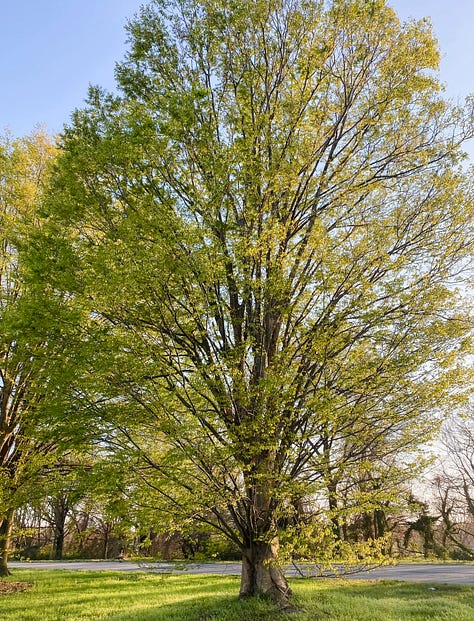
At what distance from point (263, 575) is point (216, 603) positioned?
1461 mm

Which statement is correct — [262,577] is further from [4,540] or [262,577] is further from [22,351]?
[4,540]

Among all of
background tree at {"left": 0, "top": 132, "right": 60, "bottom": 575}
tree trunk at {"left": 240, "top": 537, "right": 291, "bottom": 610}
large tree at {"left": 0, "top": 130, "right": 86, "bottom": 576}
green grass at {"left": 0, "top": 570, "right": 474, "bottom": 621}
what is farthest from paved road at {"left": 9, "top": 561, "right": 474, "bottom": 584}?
background tree at {"left": 0, "top": 132, "right": 60, "bottom": 575}

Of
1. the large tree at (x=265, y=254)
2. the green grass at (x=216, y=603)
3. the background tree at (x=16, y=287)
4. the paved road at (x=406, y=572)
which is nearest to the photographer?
the large tree at (x=265, y=254)

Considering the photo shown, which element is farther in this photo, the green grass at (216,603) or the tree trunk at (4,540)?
the tree trunk at (4,540)

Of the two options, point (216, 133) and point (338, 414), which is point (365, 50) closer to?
point (216, 133)

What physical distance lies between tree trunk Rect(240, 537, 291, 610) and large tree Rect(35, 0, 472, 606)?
1.1 inches

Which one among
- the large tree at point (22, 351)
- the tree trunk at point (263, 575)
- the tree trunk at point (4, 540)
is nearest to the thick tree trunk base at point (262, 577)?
the tree trunk at point (263, 575)

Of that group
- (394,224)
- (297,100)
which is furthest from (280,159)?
(394,224)

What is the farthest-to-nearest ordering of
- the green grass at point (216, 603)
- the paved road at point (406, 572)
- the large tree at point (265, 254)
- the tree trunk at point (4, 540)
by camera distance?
the tree trunk at point (4, 540) → the paved road at point (406, 572) → the green grass at point (216, 603) → the large tree at point (265, 254)

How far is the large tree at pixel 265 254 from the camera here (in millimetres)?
5918

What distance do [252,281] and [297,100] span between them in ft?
10.4

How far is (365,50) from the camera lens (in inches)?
293

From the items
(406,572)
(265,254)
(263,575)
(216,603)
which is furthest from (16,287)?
(406,572)

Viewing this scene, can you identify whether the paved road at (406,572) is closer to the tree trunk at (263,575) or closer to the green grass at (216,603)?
the green grass at (216,603)
